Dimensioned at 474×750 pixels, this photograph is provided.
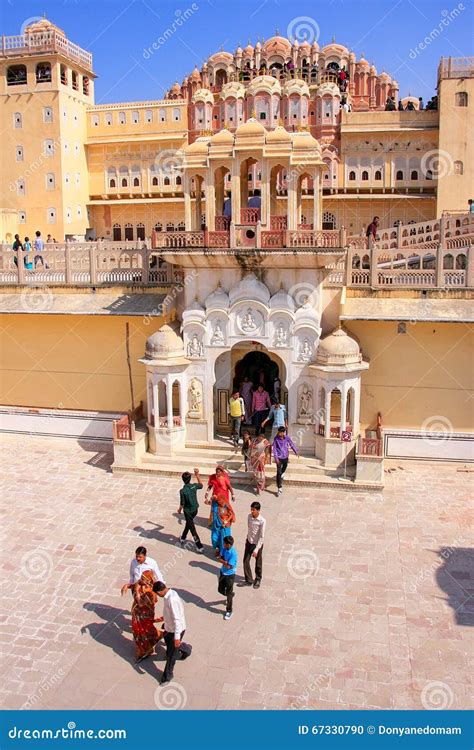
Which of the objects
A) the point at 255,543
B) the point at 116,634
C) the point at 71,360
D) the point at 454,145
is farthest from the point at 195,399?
the point at 454,145

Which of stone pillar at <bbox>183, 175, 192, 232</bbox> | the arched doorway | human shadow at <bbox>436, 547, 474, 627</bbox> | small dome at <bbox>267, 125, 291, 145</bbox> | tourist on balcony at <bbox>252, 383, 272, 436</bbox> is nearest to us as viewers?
human shadow at <bbox>436, 547, 474, 627</bbox>

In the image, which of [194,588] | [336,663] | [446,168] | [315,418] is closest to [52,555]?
[194,588]

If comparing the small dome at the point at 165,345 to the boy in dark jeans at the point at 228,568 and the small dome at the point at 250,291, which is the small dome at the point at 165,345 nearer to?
the small dome at the point at 250,291

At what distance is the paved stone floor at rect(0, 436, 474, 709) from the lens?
23.9 ft

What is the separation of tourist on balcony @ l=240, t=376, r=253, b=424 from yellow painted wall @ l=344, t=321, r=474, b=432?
2.61 metres

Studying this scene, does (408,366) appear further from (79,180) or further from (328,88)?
(79,180)

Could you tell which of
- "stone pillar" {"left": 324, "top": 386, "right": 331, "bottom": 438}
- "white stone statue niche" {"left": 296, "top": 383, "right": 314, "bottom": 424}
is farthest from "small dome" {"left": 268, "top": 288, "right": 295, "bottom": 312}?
"stone pillar" {"left": 324, "top": 386, "right": 331, "bottom": 438}

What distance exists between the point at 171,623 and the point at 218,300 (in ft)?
26.2

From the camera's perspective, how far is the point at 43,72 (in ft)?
125

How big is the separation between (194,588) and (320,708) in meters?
2.86

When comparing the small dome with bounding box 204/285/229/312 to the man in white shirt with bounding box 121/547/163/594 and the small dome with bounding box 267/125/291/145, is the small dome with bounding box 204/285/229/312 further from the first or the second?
the man in white shirt with bounding box 121/547/163/594

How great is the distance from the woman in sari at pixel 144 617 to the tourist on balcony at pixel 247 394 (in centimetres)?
752

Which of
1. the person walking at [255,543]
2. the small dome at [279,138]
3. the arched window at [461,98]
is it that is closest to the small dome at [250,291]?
Result: the small dome at [279,138]

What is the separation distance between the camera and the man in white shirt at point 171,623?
23.2ft
